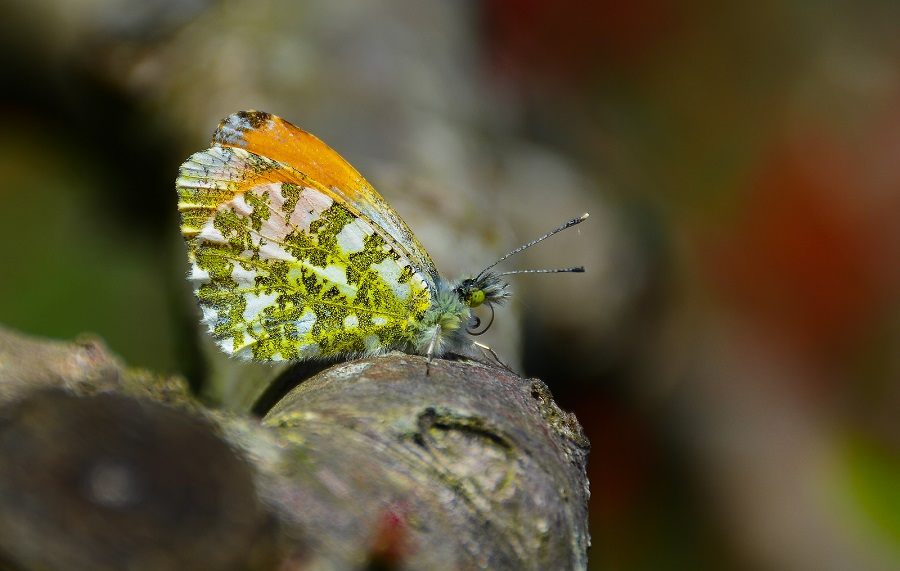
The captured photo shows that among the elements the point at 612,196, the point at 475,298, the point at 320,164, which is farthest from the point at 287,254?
the point at 612,196

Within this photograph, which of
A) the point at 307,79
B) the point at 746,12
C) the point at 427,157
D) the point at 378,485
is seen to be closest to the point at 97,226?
the point at 307,79

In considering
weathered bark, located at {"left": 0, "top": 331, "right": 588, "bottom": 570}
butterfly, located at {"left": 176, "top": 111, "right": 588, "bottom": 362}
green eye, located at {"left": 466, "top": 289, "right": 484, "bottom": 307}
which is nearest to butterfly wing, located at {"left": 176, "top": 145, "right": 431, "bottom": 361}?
butterfly, located at {"left": 176, "top": 111, "right": 588, "bottom": 362}

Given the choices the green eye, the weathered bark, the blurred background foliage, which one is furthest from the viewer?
the blurred background foliage

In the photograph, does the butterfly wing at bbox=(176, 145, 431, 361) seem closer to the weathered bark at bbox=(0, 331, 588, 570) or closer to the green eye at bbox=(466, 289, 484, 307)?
the green eye at bbox=(466, 289, 484, 307)

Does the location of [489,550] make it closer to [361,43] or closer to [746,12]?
[361,43]

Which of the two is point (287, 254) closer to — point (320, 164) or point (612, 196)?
point (320, 164)

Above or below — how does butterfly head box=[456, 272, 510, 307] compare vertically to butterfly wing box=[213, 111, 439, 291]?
below

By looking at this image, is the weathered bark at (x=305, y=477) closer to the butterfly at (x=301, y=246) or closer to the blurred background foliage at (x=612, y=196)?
the butterfly at (x=301, y=246)

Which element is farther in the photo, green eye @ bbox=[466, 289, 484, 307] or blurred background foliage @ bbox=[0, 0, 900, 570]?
blurred background foliage @ bbox=[0, 0, 900, 570]
